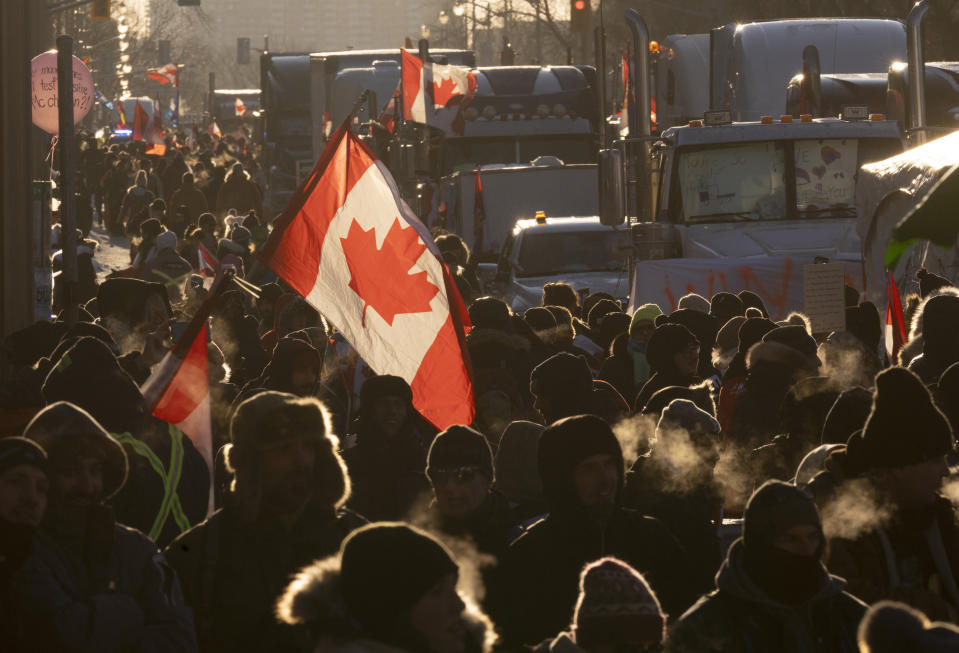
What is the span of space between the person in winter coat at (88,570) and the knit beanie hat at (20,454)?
20cm

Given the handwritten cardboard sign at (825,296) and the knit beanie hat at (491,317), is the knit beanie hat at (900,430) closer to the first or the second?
the knit beanie hat at (491,317)

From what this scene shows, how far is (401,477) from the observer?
263 inches

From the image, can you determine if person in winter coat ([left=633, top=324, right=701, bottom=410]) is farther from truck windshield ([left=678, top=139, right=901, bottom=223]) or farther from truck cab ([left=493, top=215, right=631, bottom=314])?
truck cab ([left=493, top=215, right=631, bottom=314])

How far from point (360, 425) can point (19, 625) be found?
2829 millimetres

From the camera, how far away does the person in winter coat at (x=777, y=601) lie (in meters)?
4.33

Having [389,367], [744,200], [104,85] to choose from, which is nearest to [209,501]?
[389,367]

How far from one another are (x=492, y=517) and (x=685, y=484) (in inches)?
29.9

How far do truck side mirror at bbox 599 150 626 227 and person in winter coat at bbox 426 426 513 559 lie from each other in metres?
9.02

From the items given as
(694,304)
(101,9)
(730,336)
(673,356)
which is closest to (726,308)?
(694,304)

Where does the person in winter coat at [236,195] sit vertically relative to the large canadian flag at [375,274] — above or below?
above

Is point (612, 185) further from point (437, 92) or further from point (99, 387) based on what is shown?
point (437, 92)

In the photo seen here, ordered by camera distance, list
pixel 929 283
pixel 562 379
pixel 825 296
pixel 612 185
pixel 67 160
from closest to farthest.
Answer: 1. pixel 562 379
2. pixel 929 283
3. pixel 825 296
4. pixel 67 160
5. pixel 612 185

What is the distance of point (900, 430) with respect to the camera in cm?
503

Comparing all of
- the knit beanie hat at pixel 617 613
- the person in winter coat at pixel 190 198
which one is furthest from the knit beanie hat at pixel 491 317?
the person in winter coat at pixel 190 198
